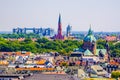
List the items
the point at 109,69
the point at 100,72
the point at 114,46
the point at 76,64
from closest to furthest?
the point at 100,72 → the point at 109,69 → the point at 76,64 → the point at 114,46

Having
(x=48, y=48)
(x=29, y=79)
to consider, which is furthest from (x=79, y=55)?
(x=29, y=79)

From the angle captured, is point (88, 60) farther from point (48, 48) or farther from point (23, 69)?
point (48, 48)

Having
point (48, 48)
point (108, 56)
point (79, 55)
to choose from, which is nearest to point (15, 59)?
point (79, 55)

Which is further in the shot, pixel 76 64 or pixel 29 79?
pixel 76 64

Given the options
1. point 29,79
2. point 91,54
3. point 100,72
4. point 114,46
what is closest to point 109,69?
point 100,72

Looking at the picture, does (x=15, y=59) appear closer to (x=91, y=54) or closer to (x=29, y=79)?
(x=91, y=54)

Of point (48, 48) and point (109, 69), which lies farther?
point (48, 48)

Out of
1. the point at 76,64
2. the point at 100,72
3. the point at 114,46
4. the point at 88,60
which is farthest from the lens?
the point at 114,46

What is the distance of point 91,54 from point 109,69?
76.8 ft

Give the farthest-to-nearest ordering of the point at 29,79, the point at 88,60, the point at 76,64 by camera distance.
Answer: the point at 88,60, the point at 76,64, the point at 29,79

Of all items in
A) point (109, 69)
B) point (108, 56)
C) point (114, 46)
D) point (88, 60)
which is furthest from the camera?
point (114, 46)

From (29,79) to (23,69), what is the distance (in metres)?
26.6

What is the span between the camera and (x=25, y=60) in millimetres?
109438

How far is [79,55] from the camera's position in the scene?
11644 centimetres
